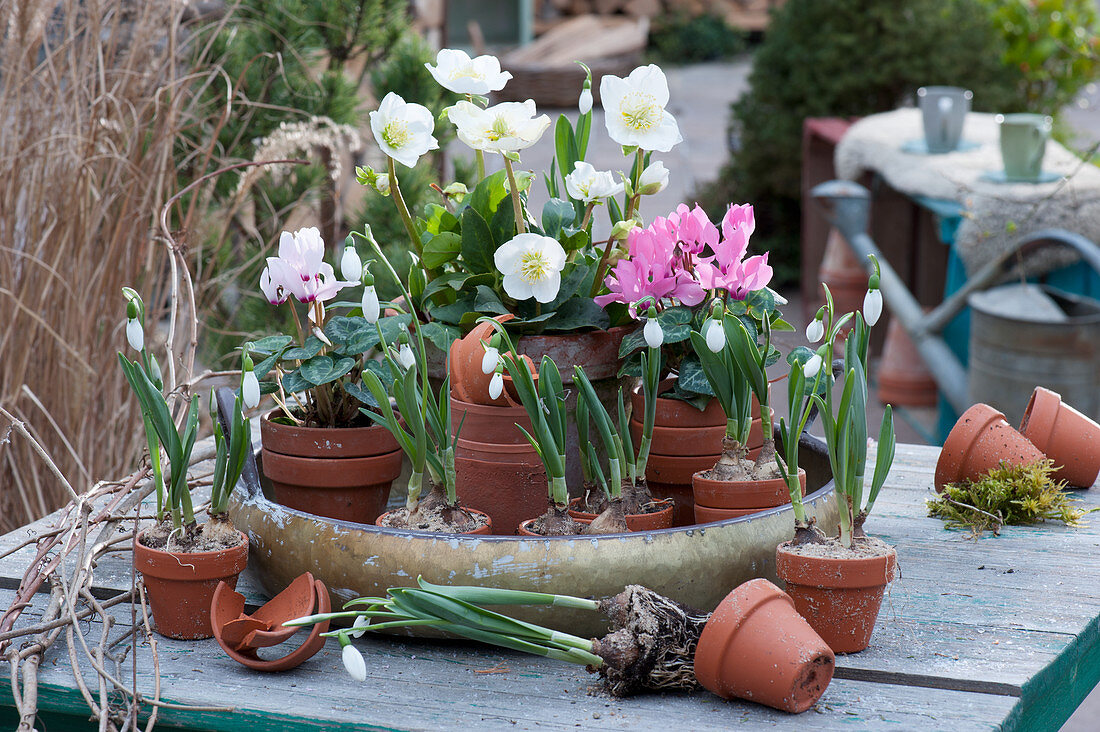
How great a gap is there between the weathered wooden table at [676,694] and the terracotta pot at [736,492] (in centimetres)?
15

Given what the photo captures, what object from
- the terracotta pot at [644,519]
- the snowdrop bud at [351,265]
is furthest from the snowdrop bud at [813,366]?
the snowdrop bud at [351,265]

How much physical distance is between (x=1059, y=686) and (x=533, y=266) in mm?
575

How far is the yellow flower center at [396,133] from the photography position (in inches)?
40.1

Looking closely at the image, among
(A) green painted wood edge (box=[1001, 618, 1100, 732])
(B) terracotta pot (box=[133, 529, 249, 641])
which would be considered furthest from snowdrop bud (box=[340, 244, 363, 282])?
(A) green painted wood edge (box=[1001, 618, 1100, 732])

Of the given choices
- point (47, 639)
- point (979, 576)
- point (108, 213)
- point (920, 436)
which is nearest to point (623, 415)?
point (979, 576)

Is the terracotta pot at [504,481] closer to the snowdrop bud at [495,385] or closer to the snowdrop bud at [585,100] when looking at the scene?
the snowdrop bud at [495,385]

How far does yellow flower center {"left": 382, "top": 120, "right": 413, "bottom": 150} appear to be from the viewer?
3.34ft

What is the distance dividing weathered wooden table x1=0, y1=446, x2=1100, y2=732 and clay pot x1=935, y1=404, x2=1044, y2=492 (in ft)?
0.66

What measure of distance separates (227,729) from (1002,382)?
2637mm

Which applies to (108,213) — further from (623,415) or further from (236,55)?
(623,415)

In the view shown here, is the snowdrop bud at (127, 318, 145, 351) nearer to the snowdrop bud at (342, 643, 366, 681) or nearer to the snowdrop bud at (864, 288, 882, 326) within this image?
the snowdrop bud at (342, 643, 366, 681)

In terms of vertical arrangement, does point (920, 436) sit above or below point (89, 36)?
below

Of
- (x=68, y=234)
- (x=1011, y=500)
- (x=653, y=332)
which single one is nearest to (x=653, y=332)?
(x=653, y=332)

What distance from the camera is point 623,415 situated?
1.00 m
